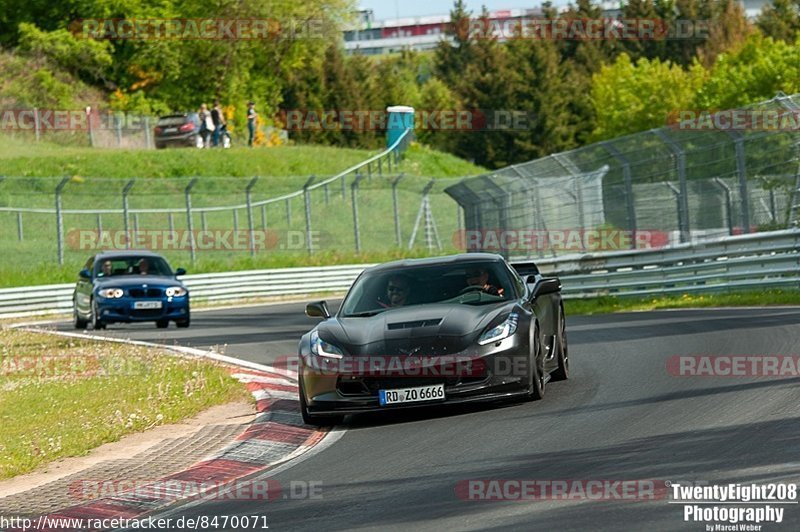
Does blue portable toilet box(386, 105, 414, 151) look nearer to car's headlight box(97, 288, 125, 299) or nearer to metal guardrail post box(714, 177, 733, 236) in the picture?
car's headlight box(97, 288, 125, 299)

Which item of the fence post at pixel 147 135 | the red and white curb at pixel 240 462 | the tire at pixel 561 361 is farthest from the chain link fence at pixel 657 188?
the fence post at pixel 147 135

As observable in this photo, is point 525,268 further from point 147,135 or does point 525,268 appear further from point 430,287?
point 147,135

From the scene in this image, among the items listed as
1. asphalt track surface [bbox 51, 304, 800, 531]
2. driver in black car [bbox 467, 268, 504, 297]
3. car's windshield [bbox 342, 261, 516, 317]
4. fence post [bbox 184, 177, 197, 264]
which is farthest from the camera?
fence post [bbox 184, 177, 197, 264]

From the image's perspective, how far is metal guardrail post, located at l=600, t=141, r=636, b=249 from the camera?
25375 mm

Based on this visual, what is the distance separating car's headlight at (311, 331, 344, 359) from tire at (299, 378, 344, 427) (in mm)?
277

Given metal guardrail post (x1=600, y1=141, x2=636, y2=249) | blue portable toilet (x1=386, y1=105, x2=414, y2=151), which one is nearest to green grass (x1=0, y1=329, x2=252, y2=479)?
metal guardrail post (x1=600, y1=141, x2=636, y2=249)

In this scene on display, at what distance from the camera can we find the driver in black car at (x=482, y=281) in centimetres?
1252

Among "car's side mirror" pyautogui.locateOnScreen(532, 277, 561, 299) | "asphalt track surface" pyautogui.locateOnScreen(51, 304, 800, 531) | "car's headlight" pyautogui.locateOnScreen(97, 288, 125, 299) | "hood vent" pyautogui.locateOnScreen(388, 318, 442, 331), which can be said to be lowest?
"asphalt track surface" pyautogui.locateOnScreen(51, 304, 800, 531)

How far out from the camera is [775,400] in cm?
1047

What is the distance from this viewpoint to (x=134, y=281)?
26.1 meters

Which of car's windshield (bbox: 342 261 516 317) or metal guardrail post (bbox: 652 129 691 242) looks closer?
car's windshield (bbox: 342 261 516 317)

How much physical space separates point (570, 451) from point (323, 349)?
312cm

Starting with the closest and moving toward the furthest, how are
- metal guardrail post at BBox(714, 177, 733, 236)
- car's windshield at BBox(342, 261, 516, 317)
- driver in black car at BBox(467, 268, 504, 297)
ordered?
car's windshield at BBox(342, 261, 516, 317), driver in black car at BBox(467, 268, 504, 297), metal guardrail post at BBox(714, 177, 733, 236)

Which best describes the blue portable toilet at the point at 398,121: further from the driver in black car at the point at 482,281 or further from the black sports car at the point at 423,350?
the black sports car at the point at 423,350
